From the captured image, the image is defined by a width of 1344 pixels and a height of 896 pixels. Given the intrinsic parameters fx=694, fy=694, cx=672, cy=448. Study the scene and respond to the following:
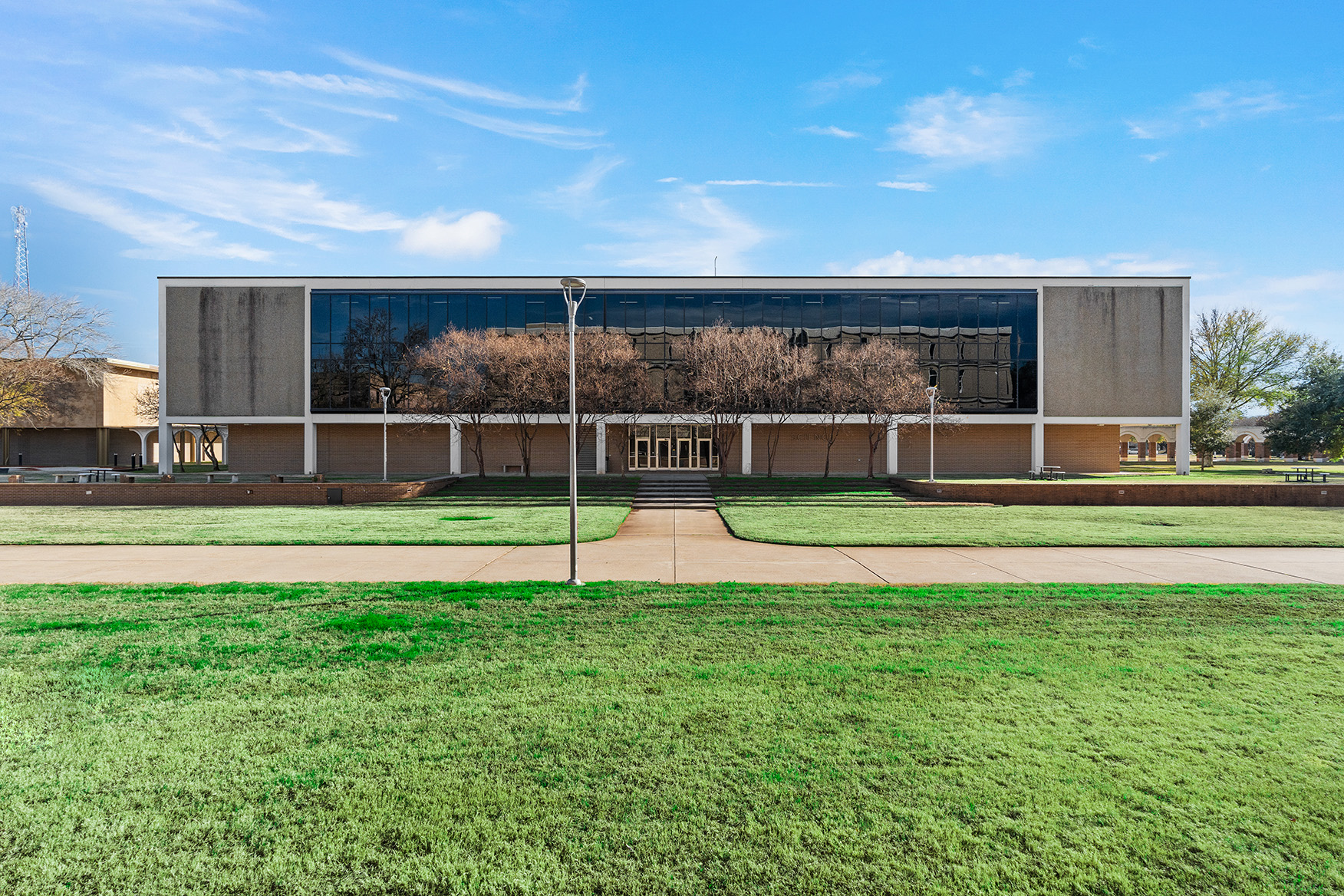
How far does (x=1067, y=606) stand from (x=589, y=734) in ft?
24.2

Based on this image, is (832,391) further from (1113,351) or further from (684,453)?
(1113,351)

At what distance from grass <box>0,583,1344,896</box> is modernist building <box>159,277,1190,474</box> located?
1426 inches

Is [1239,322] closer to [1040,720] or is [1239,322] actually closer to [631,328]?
[631,328]

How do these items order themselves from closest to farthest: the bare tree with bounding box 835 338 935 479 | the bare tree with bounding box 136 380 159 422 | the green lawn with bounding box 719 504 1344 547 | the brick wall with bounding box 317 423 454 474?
1. the green lawn with bounding box 719 504 1344 547
2. the bare tree with bounding box 835 338 935 479
3. the brick wall with bounding box 317 423 454 474
4. the bare tree with bounding box 136 380 159 422

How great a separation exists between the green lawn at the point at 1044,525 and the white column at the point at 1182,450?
19.9 m

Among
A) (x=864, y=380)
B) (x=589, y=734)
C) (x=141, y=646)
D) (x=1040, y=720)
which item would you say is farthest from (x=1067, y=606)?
(x=864, y=380)

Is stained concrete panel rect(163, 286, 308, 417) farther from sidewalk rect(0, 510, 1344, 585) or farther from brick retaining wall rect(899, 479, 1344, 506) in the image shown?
brick retaining wall rect(899, 479, 1344, 506)

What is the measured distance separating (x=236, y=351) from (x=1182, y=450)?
2373 inches

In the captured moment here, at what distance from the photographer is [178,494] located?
27.5 meters

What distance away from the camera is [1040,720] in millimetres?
5527

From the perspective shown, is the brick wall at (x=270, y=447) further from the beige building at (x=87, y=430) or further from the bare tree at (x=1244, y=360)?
the bare tree at (x=1244, y=360)

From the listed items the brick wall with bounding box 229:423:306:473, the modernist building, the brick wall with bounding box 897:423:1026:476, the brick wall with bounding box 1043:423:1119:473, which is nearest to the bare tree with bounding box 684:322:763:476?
the modernist building

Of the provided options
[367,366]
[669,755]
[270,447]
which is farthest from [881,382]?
→ [270,447]

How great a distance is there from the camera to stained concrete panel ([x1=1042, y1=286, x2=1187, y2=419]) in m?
43.9
